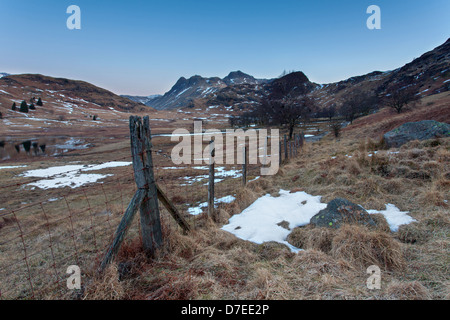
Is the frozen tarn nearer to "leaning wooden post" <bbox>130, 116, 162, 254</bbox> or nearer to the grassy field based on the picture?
the grassy field

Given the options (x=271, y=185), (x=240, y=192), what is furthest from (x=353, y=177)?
(x=240, y=192)

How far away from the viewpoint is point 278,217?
5.26m

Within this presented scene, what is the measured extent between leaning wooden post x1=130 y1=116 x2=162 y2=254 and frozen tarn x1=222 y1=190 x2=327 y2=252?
182 cm

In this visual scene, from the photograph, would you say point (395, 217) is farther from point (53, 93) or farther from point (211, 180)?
point (53, 93)

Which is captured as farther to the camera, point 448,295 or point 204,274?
point 204,274

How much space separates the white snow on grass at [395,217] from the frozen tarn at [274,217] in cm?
132

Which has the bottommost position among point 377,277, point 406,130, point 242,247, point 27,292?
point 27,292

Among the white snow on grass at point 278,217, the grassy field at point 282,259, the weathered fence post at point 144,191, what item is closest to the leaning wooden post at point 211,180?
the grassy field at point 282,259

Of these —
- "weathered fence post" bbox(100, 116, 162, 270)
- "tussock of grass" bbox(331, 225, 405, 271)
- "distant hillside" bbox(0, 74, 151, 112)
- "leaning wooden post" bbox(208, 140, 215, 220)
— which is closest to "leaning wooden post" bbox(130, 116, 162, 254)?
"weathered fence post" bbox(100, 116, 162, 270)

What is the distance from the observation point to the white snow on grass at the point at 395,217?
163 inches

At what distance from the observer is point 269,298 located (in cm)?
245
